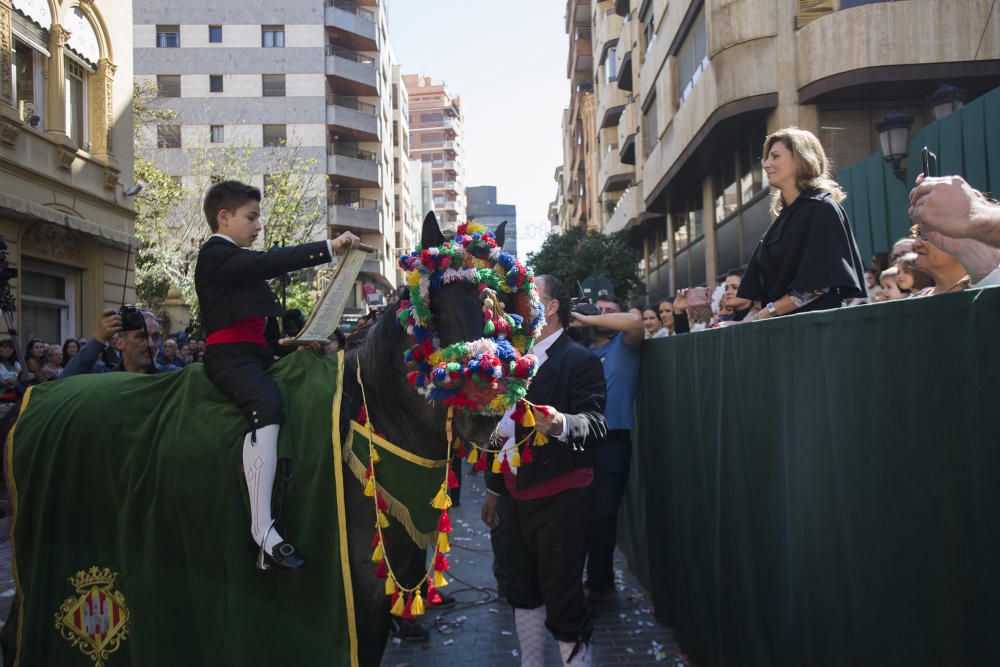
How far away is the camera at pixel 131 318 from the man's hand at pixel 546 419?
2.85 m

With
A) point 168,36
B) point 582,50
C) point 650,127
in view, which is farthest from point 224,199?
point 582,50

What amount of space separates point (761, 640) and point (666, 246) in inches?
1010

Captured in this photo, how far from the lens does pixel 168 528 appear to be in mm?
3365

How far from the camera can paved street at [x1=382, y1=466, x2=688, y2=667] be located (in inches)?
200

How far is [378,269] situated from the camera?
165ft

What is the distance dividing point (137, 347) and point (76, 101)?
49.0 ft

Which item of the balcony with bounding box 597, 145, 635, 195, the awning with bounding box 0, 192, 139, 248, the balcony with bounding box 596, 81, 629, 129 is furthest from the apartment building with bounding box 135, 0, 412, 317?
the awning with bounding box 0, 192, 139, 248

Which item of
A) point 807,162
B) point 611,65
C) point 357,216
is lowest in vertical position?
point 807,162

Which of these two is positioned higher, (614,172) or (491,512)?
(614,172)

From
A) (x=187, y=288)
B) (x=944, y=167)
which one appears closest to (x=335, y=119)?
(x=187, y=288)

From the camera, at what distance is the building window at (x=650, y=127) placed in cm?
2411

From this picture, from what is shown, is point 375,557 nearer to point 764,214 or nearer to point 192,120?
point 764,214

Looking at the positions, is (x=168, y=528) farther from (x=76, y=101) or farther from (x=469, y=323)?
(x=76, y=101)

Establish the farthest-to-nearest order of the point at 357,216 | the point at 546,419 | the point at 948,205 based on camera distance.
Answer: the point at 357,216, the point at 546,419, the point at 948,205
